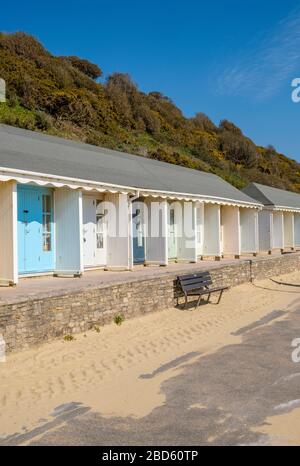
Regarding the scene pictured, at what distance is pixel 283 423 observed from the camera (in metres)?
5.36

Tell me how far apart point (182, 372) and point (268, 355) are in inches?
68.5

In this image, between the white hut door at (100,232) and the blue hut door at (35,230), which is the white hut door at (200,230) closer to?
the white hut door at (100,232)

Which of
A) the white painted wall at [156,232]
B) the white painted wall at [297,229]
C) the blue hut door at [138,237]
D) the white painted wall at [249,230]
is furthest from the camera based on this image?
the white painted wall at [297,229]

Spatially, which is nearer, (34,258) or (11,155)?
(11,155)

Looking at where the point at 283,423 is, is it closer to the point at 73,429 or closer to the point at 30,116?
the point at 73,429

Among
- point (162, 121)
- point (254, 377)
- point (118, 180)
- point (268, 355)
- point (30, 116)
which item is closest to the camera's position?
point (254, 377)

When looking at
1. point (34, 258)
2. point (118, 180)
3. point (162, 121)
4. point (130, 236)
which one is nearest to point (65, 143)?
point (118, 180)

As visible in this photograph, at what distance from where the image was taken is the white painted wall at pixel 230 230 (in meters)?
21.8

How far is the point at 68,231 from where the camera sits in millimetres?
12594

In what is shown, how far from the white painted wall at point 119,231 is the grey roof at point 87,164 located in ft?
2.17

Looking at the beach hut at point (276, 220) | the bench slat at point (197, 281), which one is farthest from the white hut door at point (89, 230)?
the beach hut at point (276, 220)

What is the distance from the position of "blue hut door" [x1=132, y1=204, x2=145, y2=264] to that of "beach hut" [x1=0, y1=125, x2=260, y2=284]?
1.3 inches

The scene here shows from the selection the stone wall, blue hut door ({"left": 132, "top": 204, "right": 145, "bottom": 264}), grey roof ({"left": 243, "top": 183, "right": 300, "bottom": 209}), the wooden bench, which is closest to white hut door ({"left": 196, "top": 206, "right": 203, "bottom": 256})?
blue hut door ({"left": 132, "top": 204, "right": 145, "bottom": 264})

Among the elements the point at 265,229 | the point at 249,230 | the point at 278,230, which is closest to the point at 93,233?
the point at 249,230
